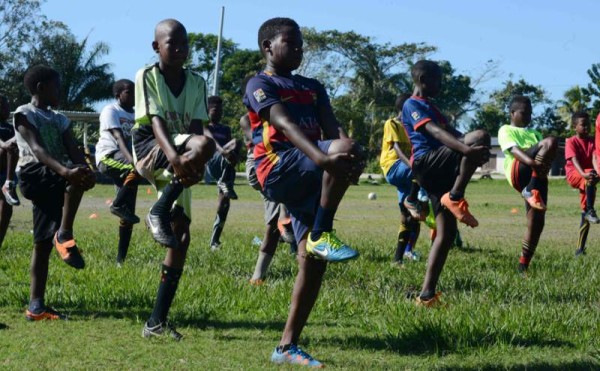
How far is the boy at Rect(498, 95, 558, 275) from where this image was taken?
8312 mm

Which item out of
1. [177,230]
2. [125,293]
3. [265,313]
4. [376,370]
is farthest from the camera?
[125,293]

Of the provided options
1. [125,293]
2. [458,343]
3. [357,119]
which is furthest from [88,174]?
[357,119]

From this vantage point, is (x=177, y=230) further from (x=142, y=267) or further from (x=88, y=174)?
(x=142, y=267)

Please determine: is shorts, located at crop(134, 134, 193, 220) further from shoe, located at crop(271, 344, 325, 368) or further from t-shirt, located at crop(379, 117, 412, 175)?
t-shirt, located at crop(379, 117, 412, 175)

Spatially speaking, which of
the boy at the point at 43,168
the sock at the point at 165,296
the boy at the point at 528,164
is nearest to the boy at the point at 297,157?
the sock at the point at 165,296

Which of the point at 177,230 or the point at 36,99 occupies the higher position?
the point at 36,99

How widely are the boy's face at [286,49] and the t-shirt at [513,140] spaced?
15.0 feet

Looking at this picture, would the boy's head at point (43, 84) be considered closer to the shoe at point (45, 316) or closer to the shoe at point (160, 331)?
the shoe at point (45, 316)

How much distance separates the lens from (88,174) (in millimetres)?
5543

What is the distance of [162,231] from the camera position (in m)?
5.03

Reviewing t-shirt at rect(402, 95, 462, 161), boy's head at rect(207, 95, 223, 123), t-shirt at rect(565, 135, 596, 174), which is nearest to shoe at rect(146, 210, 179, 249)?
t-shirt at rect(402, 95, 462, 161)

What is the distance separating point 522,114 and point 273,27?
4996mm

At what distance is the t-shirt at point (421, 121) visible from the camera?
21.5 feet

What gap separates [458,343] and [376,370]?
73 cm
